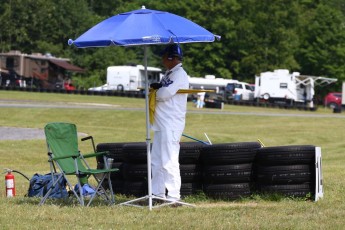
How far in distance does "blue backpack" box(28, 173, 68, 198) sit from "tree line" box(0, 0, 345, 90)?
6705 centimetres

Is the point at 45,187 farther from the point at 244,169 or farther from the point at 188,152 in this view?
the point at 244,169

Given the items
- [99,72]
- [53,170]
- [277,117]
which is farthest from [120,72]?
[53,170]

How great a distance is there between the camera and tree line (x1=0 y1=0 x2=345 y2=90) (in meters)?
80.4

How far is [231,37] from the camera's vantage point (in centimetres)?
8250

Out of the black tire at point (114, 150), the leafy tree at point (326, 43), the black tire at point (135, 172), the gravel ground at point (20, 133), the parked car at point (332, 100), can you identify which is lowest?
the gravel ground at point (20, 133)

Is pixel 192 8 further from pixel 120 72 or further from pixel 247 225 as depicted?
pixel 247 225

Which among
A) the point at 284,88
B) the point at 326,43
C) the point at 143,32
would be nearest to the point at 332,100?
the point at 284,88

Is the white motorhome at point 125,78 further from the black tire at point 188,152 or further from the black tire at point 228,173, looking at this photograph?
the black tire at point 228,173

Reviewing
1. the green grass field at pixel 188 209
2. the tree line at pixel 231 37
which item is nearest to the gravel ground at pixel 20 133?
the green grass field at pixel 188 209

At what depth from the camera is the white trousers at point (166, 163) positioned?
1074 cm

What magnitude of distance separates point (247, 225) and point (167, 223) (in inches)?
33.9

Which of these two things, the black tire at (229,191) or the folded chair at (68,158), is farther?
the black tire at (229,191)

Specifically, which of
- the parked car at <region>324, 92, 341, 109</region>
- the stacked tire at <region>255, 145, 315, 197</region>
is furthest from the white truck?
the stacked tire at <region>255, 145, 315, 197</region>

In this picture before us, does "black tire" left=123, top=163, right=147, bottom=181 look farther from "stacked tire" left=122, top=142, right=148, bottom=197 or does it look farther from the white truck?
the white truck
